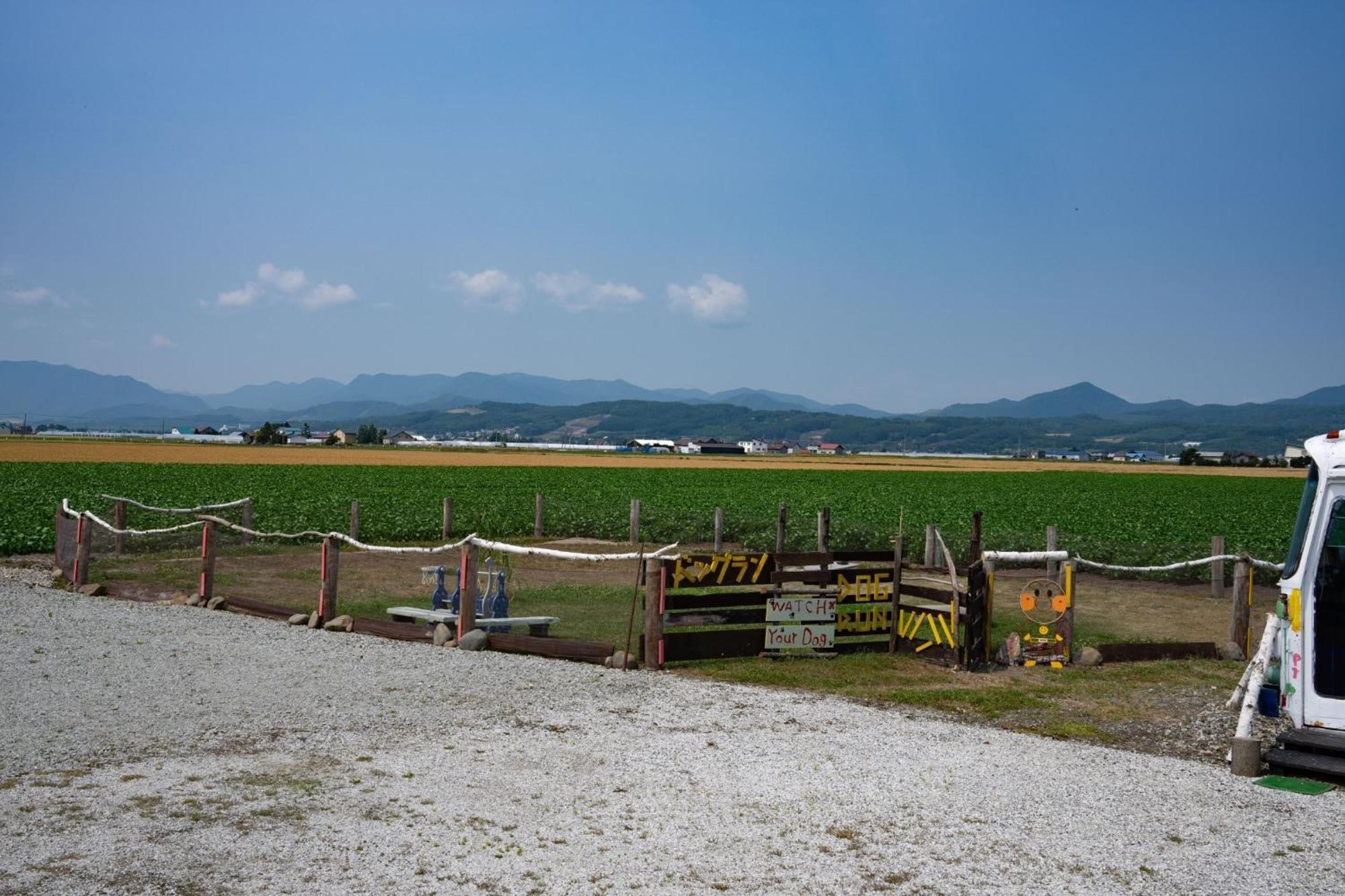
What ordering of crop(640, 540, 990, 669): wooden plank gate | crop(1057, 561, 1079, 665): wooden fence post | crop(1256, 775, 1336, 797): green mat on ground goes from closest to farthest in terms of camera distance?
crop(1256, 775, 1336, 797): green mat on ground, crop(640, 540, 990, 669): wooden plank gate, crop(1057, 561, 1079, 665): wooden fence post

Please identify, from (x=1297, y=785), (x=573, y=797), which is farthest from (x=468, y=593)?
(x=1297, y=785)

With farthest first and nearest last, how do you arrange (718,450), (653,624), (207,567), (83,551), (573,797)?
(718,450) → (83,551) → (207,567) → (653,624) → (573,797)

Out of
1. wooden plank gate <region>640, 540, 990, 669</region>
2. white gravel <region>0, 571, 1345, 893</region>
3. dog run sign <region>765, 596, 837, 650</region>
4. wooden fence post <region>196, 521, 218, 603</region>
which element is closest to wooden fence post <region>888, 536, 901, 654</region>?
wooden plank gate <region>640, 540, 990, 669</region>

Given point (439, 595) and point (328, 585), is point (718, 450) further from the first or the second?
point (328, 585)

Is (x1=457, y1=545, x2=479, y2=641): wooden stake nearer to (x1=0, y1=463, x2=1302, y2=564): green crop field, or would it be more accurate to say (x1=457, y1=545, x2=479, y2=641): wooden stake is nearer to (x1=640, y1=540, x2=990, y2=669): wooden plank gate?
(x1=640, y1=540, x2=990, y2=669): wooden plank gate

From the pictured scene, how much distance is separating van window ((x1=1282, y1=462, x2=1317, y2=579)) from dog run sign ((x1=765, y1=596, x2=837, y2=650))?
5.21 meters

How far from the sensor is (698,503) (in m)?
42.5

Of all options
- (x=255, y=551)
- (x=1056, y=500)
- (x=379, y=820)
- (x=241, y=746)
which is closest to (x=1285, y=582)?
(x=379, y=820)

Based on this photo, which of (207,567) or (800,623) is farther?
(207,567)

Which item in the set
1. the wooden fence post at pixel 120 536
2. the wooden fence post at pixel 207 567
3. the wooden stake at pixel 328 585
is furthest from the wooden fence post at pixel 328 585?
the wooden fence post at pixel 120 536

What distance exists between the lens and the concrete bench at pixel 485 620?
45.2 ft

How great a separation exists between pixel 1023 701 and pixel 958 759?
9.14 feet

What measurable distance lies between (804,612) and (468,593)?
12.9 feet

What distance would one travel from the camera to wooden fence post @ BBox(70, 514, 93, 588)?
17.9 m
